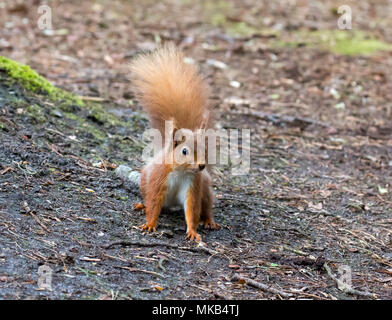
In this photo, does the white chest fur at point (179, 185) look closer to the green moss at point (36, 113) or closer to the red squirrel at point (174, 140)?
the red squirrel at point (174, 140)

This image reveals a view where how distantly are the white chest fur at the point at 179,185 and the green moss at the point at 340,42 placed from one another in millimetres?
5120

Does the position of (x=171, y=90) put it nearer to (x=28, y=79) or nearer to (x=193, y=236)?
(x=193, y=236)

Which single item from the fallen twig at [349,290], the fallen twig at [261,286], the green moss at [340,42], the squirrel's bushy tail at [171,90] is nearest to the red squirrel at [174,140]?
the squirrel's bushy tail at [171,90]

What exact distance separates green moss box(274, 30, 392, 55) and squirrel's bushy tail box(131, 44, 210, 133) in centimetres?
476

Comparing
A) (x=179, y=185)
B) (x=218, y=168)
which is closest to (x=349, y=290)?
(x=179, y=185)

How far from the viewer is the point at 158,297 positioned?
9.07 ft

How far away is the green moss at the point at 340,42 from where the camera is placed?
8.40 m

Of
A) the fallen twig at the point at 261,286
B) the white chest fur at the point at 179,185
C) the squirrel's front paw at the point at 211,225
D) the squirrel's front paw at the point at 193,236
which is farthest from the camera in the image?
the squirrel's front paw at the point at 211,225

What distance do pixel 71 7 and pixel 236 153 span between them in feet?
16.1

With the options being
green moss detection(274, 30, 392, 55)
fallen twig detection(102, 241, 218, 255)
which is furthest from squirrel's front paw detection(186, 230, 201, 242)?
green moss detection(274, 30, 392, 55)

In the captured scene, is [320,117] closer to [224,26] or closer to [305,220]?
[305,220]

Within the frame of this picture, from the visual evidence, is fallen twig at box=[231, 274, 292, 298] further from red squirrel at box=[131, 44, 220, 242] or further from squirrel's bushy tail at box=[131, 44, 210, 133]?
squirrel's bushy tail at box=[131, 44, 210, 133]

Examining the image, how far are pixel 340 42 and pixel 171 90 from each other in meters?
5.65

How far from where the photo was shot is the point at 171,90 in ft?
12.3
